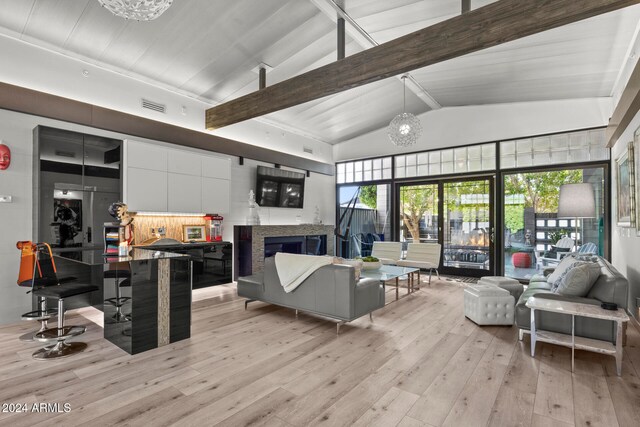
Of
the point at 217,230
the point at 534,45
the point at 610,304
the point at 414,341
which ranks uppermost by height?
the point at 534,45

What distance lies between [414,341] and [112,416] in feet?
8.53

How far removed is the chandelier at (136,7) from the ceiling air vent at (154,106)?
131 inches

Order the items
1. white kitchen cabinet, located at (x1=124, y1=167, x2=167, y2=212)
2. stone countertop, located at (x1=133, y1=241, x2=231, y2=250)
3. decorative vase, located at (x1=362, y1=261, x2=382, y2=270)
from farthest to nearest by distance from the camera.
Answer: decorative vase, located at (x1=362, y1=261, x2=382, y2=270) → stone countertop, located at (x1=133, y1=241, x2=231, y2=250) → white kitchen cabinet, located at (x1=124, y1=167, x2=167, y2=212)

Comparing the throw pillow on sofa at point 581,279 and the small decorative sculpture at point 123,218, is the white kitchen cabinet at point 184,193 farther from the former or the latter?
the throw pillow on sofa at point 581,279

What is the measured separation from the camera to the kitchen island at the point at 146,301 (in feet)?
9.77

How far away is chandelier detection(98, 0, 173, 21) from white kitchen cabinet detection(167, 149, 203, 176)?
3271mm

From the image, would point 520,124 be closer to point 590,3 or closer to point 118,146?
point 590,3

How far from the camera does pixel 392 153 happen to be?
25.7 feet

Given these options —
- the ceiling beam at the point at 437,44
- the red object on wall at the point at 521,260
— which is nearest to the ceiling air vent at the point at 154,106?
the ceiling beam at the point at 437,44

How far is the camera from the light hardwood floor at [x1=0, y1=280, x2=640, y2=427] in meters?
2.03

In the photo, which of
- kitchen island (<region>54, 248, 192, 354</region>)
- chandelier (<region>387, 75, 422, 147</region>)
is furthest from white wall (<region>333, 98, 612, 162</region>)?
kitchen island (<region>54, 248, 192, 354</region>)

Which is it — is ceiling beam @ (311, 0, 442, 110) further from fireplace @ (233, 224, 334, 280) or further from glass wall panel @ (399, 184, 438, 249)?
fireplace @ (233, 224, 334, 280)

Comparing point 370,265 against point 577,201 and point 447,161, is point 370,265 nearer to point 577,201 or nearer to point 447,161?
point 577,201

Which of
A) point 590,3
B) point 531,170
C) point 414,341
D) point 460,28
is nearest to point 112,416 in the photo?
point 414,341
